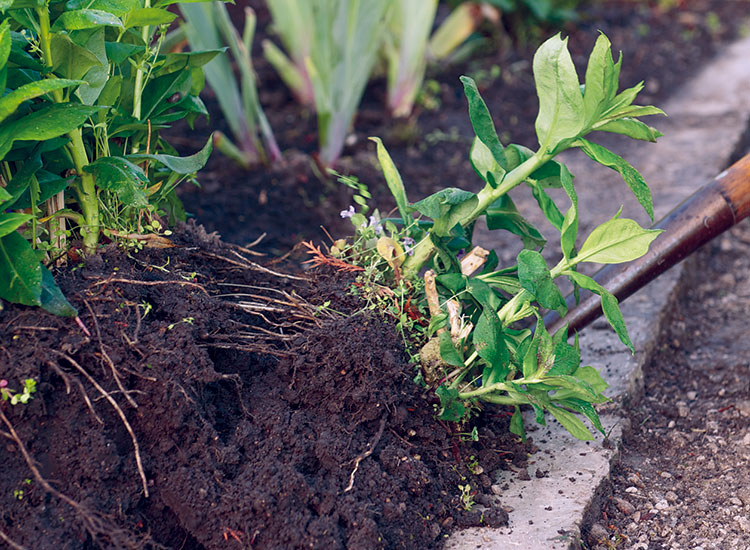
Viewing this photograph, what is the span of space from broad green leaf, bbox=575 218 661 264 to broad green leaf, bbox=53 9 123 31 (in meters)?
0.90

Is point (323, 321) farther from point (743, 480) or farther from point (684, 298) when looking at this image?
point (684, 298)

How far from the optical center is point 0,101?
1118 millimetres

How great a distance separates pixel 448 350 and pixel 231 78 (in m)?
1.75

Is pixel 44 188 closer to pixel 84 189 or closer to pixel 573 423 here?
pixel 84 189

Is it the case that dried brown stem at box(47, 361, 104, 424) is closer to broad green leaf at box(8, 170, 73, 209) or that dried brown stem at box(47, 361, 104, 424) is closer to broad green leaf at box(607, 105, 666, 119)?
broad green leaf at box(8, 170, 73, 209)

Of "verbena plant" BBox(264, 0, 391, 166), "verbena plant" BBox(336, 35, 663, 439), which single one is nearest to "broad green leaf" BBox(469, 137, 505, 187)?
"verbena plant" BBox(336, 35, 663, 439)

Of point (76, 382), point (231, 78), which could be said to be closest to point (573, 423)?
point (76, 382)

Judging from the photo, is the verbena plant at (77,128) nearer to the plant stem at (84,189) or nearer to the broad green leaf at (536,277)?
the plant stem at (84,189)

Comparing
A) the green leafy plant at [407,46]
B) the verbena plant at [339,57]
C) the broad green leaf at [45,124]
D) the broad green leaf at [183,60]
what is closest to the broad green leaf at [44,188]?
the broad green leaf at [45,124]

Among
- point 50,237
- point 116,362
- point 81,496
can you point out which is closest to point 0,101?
point 50,237

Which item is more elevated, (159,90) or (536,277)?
(159,90)

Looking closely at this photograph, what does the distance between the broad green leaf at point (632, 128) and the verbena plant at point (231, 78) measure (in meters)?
1.36

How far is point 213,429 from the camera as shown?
4.32 ft

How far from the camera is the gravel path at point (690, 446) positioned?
4.73ft
